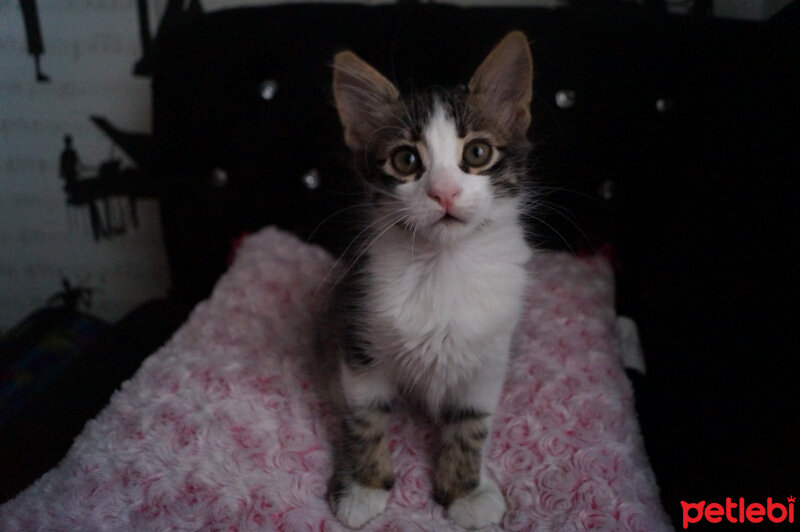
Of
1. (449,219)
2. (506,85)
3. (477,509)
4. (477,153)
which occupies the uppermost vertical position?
(506,85)

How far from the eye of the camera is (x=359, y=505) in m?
0.87

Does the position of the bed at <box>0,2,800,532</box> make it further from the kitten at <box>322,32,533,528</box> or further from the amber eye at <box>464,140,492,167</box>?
the amber eye at <box>464,140,492,167</box>

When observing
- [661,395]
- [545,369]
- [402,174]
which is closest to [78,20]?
[402,174]

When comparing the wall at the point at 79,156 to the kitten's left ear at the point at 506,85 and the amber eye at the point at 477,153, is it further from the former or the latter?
the amber eye at the point at 477,153

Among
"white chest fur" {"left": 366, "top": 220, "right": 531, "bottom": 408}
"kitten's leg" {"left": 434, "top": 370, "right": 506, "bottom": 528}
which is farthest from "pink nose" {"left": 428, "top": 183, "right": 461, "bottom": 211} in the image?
"kitten's leg" {"left": 434, "top": 370, "right": 506, "bottom": 528}

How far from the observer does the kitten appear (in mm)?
843

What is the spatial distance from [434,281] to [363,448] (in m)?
0.32

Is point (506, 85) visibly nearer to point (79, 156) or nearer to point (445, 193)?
point (445, 193)

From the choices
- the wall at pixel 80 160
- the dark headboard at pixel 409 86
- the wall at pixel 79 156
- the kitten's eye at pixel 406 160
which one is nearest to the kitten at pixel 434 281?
the kitten's eye at pixel 406 160

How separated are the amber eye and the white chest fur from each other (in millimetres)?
114

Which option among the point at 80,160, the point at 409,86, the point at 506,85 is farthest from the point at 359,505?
the point at 80,160

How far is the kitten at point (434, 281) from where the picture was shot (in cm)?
84

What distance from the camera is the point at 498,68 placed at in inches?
35.0

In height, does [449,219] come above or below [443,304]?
above
